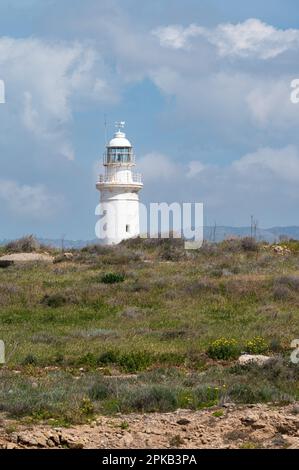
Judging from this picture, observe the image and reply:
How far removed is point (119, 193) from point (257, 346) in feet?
83.2

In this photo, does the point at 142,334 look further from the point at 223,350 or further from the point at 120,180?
the point at 120,180

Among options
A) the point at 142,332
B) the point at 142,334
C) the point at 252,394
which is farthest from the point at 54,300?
the point at 252,394

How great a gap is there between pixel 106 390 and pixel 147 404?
0.93m

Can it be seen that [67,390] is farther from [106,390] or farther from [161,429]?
[161,429]

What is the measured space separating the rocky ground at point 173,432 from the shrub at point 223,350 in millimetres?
5455

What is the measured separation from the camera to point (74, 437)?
422 inches

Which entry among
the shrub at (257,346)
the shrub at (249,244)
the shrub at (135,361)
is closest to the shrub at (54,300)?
the shrub at (135,361)

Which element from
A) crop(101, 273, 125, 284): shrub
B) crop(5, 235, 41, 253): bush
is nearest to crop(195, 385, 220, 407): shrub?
crop(101, 273, 125, 284): shrub

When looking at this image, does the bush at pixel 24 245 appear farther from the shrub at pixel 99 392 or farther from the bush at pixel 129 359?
the shrub at pixel 99 392

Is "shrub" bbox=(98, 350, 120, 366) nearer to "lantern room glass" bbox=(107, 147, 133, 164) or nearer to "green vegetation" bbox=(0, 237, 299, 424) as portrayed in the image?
"green vegetation" bbox=(0, 237, 299, 424)

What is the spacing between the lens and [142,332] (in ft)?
67.5

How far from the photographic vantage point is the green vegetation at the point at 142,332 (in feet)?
42.3

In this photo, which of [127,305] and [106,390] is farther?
[127,305]
